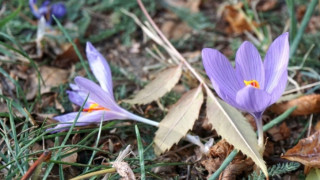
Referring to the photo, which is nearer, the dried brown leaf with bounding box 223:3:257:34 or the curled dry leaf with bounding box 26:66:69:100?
the curled dry leaf with bounding box 26:66:69:100

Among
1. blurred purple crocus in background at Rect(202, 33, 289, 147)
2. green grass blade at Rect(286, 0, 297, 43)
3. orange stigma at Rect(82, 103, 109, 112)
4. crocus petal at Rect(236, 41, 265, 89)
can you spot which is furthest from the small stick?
green grass blade at Rect(286, 0, 297, 43)

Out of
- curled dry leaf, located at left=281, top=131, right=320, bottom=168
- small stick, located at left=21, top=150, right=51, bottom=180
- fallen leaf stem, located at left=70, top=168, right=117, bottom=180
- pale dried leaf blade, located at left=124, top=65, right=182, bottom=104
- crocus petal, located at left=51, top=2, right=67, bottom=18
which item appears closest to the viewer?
small stick, located at left=21, top=150, right=51, bottom=180

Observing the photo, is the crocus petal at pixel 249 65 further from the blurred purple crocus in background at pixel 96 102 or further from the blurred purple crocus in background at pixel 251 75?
the blurred purple crocus in background at pixel 96 102

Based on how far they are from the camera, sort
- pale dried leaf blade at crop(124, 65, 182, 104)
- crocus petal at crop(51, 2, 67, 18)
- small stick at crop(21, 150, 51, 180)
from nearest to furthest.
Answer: small stick at crop(21, 150, 51, 180) → pale dried leaf blade at crop(124, 65, 182, 104) → crocus petal at crop(51, 2, 67, 18)

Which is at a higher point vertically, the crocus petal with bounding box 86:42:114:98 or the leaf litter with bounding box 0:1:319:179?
the crocus petal with bounding box 86:42:114:98

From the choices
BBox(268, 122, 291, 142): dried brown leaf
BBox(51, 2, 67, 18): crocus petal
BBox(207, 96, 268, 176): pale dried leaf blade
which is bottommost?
BBox(268, 122, 291, 142): dried brown leaf

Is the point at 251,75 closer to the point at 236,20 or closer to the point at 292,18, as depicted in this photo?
the point at 292,18

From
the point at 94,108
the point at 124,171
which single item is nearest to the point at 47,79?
the point at 94,108

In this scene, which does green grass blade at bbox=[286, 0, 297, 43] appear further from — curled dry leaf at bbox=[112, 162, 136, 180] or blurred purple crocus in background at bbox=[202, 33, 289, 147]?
curled dry leaf at bbox=[112, 162, 136, 180]
